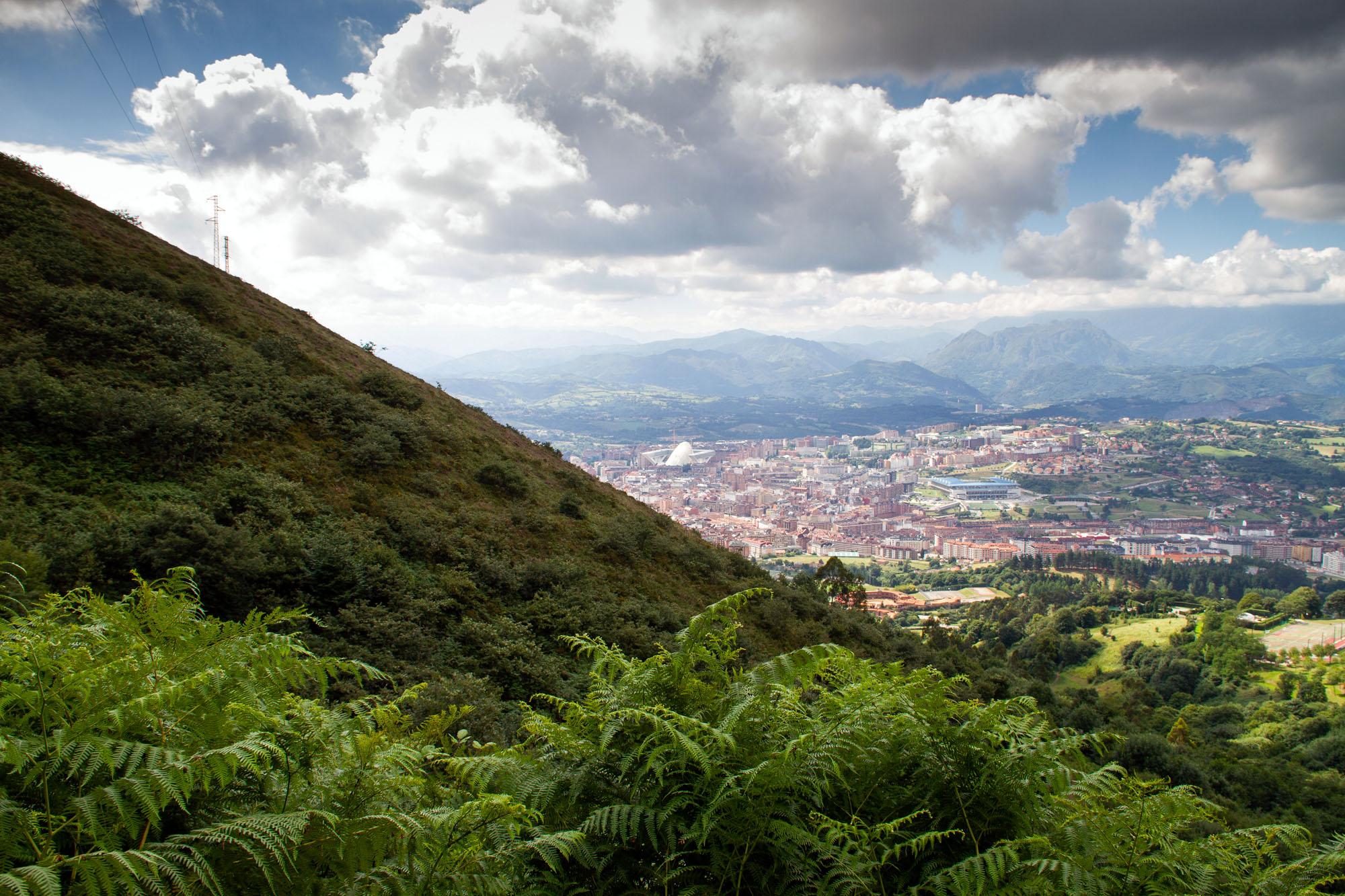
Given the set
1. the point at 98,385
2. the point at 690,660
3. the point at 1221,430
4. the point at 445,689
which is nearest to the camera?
the point at 690,660

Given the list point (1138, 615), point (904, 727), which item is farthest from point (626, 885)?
point (1138, 615)

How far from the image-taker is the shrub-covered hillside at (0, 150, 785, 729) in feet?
25.6

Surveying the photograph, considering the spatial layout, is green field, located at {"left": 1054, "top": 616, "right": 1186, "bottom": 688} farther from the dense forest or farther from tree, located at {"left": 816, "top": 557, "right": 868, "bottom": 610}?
tree, located at {"left": 816, "top": 557, "right": 868, "bottom": 610}

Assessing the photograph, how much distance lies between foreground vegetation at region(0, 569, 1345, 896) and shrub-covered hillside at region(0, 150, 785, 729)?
1.71 meters

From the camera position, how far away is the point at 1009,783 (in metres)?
2.54

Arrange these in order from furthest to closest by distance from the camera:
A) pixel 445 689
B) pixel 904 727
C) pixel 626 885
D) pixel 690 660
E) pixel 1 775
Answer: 1. pixel 445 689
2. pixel 690 660
3. pixel 904 727
4. pixel 626 885
5. pixel 1 775

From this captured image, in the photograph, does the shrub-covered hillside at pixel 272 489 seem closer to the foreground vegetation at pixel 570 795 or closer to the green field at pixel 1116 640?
the foreground vegetation at pixel 570 795

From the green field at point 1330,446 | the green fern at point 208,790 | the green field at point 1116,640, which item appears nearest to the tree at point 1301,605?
the green field at point 1116,640

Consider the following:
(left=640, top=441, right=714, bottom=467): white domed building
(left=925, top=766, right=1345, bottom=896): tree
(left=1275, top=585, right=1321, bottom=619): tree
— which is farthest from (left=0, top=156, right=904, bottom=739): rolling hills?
(left=640, top=441, right=714, bottom=467): white domed building

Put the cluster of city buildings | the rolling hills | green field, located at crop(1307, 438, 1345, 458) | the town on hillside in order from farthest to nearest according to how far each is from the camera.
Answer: green field, located at crop(1307, 438, 1345, 458), the town on hillside, the cluster of city buildings, the rolling hills

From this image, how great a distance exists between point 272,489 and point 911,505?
117 meters

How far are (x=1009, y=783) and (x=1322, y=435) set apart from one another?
237845 millimetres

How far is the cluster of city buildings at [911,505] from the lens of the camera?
85250mm

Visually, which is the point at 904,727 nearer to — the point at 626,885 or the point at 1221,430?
the point at 626,885
